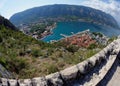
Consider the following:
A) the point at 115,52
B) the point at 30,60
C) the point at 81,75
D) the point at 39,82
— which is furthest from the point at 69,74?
the point at 30,60

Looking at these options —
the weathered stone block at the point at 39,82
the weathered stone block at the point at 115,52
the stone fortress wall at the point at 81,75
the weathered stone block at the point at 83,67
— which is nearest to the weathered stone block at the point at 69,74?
the stone fortress wall at the point at 81,75

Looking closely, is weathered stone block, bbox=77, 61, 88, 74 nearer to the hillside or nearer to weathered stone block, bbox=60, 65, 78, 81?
weathered stone block, bbox=60, 65, 78, 81

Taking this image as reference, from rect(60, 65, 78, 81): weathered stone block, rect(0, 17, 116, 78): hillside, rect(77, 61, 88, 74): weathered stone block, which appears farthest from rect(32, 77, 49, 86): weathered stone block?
rect(0, 17, 116, 78): hillside

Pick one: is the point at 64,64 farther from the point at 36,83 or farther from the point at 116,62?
the point at 36,83

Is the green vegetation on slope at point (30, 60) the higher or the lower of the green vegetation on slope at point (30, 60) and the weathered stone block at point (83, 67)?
the lower

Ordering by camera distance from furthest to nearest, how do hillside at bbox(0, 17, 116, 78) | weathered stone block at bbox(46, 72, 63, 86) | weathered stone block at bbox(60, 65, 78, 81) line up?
hillside at bbox(0, 17, 116, 78)
weathered stone block at bbox(60, 65, 78, 81)
weathered stone block at bbox(46, 72, 63, 86)

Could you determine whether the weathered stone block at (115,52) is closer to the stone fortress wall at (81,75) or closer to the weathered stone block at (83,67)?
the stone fortress wall at (81,75)

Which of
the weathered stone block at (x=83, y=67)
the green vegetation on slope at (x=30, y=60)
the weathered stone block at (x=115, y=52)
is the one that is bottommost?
the green vegetation on slope at (x=30, y=60)

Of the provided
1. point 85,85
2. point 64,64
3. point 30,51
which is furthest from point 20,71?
point 85,85

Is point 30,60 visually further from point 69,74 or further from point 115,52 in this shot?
point 69,74
